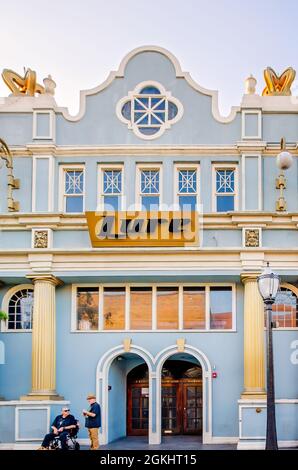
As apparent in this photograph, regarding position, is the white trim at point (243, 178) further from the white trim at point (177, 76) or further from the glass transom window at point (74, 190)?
the glass transom window at point (74, 190)

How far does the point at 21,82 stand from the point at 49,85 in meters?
1.20

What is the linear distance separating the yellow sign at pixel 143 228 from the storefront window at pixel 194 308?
2.03 metres

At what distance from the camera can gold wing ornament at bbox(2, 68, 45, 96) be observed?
26578mm

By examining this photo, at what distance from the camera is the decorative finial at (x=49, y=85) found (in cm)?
2616

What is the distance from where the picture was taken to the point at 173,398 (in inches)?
1073

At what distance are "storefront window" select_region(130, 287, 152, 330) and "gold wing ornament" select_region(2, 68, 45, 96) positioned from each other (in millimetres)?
7553

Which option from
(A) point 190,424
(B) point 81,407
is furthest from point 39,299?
(A) point 190,424

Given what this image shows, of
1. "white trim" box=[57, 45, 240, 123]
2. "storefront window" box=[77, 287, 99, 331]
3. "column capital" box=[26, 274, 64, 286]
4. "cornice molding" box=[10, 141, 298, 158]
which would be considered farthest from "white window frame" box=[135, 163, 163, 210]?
"column capital" box=[26, 274, 64, 286]

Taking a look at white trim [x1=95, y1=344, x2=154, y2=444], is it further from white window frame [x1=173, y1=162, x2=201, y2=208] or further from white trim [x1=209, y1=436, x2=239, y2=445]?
white window frame [x1=173, y1=162, x2=201, y2=208]

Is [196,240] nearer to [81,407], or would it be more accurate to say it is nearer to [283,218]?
[283,218]

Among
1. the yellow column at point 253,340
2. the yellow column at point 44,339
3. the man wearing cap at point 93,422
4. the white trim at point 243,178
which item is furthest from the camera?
the white trim at point 243,178

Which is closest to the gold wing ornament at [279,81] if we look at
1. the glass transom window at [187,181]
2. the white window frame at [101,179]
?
the glass transom window at [187,181]

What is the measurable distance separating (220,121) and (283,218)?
384 cm

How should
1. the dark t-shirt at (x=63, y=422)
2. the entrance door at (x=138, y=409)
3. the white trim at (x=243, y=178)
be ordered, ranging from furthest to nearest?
1. the entrance door at (x=138, y=409)
2. the white trim at (x=243, y=178)
3. the dark t-shirt at (x=63, y=422)
